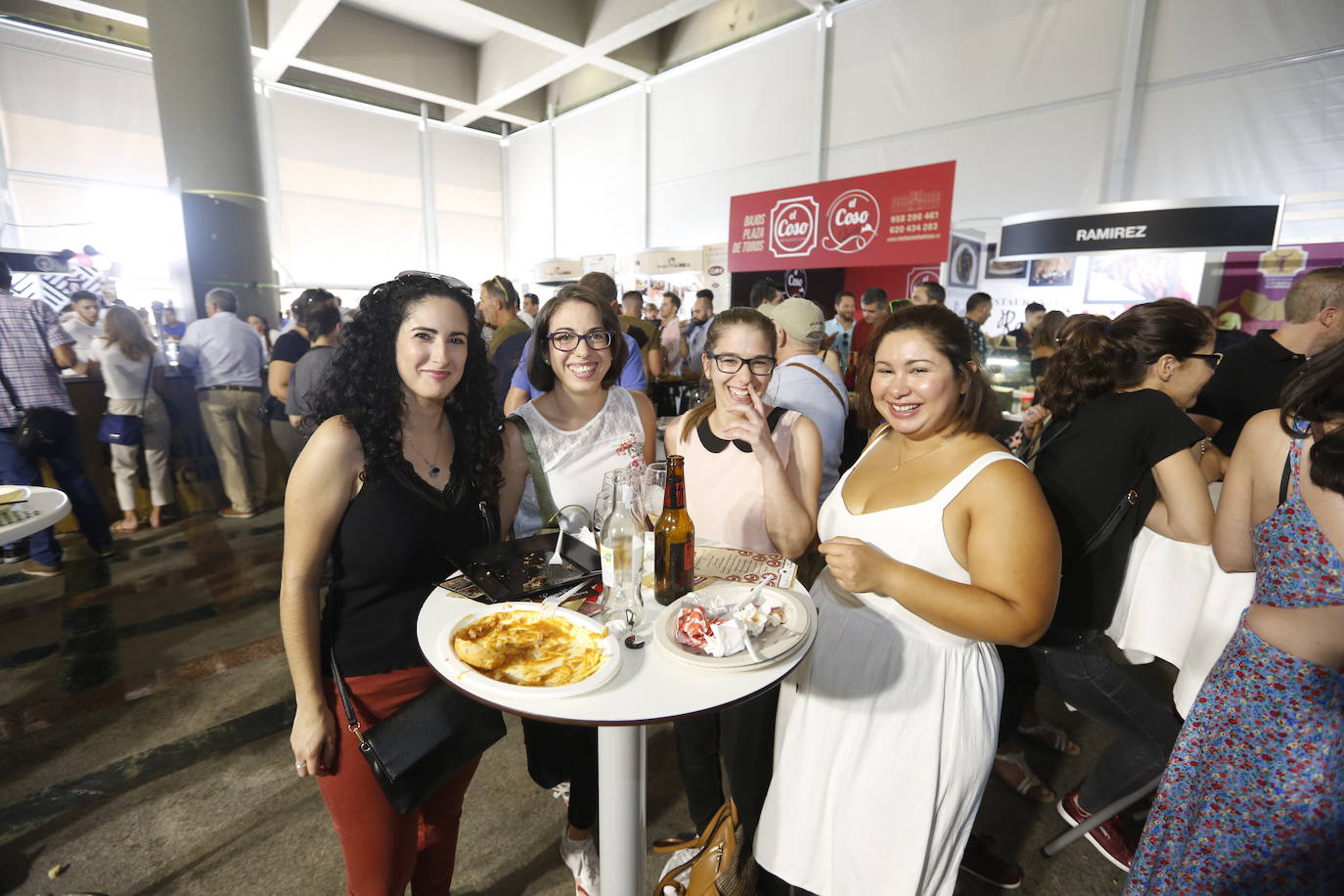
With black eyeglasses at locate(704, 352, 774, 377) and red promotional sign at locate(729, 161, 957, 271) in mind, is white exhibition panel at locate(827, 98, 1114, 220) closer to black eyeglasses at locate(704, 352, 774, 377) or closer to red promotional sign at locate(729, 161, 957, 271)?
red promotional sign at locate(729, 161, 957, 271)

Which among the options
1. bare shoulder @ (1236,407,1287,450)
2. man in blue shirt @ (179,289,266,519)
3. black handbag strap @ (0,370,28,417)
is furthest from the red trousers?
man in blue shirt @ (179,289,266,519)

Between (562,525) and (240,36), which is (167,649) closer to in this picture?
(562,525)

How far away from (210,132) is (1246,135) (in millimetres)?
10875

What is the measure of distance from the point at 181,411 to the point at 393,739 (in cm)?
547

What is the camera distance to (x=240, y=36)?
6.20 metres

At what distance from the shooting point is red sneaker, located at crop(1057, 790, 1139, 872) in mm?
1994

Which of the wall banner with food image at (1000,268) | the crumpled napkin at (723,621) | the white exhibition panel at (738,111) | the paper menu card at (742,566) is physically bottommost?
the paper menu card at (742,566)

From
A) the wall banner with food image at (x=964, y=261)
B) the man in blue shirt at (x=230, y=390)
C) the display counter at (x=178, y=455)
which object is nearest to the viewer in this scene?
the display counter at (x=178, y=455)

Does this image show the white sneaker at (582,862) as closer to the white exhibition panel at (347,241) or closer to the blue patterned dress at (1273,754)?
the blue patterned dress at (1273,754)

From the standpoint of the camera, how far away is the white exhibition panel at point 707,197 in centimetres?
1080

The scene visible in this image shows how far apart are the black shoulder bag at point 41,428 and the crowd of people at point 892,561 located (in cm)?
387

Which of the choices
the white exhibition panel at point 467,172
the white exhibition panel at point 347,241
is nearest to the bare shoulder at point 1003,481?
the white exhibition panel at point 347,241

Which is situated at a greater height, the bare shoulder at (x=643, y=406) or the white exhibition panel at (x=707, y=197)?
the white exhibition panel at (x=707, y=197)

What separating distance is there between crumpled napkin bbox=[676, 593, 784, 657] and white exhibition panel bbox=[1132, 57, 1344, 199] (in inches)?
338
